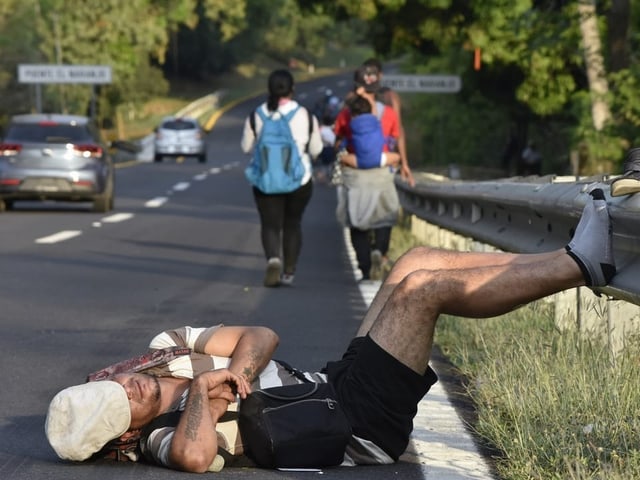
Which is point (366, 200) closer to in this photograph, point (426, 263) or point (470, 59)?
point (426, 263)

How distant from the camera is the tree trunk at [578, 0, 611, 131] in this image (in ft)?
95.5

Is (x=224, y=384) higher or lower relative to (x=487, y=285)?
lower

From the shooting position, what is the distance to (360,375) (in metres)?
6.46

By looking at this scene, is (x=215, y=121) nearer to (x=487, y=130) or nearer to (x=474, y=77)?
(x=487, y=130)

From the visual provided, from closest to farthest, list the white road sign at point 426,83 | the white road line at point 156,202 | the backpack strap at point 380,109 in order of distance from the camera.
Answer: the backpack strap at point 380,109 < the white road line at point 156,202 < the white road sign at point 426,83

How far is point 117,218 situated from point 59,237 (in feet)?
15.8

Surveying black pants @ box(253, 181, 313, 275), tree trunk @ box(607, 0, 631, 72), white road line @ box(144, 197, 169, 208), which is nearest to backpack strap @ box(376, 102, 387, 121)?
black pants @ box(253, 181, 313, 275)

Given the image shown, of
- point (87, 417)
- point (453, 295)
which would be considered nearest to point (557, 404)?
point (453, 295)

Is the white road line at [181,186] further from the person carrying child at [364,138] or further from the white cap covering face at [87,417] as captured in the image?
the white cap covering face at [87,417]

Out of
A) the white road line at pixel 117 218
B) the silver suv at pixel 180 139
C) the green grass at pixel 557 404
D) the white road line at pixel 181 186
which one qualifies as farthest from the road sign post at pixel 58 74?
the green grass at pixel 557 404

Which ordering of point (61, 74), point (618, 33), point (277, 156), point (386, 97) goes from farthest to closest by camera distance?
point (61, 74) < point (618, 33) < point (386, 97) < point (277, 156)

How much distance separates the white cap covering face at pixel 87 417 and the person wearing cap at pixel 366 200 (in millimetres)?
8566

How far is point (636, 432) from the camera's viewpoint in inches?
240

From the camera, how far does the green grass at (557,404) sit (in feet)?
19.2
